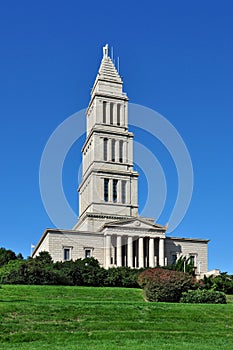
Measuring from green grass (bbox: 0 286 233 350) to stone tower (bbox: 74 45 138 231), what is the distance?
144 feet

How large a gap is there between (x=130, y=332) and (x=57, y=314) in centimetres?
422

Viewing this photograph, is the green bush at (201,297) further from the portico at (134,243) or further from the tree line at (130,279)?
the portico at (134,243)

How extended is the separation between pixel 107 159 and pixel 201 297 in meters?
43.5

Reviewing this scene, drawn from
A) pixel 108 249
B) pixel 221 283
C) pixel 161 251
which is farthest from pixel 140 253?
pixel 221 283

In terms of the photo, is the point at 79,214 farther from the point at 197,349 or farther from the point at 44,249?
the point at 197,349

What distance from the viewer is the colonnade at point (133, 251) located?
2762 inches

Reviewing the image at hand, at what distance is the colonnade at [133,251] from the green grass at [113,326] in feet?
122

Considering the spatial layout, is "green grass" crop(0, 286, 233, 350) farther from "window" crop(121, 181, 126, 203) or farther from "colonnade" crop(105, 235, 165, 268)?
"window" crop(121, 181, 126, 203)

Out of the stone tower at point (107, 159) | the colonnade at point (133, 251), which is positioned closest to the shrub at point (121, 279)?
the colonnade at point (133, 251)

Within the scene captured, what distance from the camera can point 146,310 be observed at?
29.3m

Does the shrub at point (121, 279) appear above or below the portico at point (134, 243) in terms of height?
below

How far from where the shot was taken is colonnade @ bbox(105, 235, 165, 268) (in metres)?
70.2

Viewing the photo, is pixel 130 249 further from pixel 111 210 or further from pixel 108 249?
pixel 111 210

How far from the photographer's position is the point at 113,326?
976 inches
